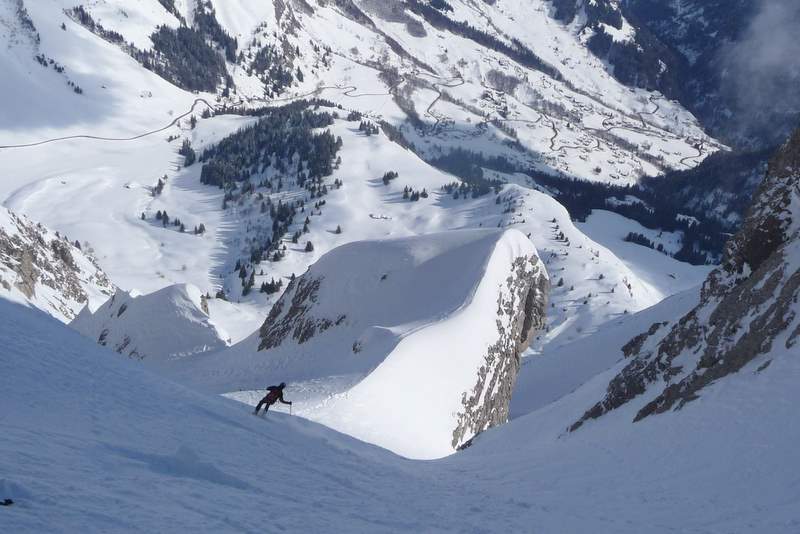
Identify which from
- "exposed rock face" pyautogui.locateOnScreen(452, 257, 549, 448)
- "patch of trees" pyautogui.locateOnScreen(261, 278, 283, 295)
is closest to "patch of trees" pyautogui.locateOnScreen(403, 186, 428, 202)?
"patch of trees" pyautogui.locateOnScreen(261, 278, 283, 295)

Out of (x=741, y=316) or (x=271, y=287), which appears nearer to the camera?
(x=741, y=316)

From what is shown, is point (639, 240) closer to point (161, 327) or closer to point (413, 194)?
point (413, 194)

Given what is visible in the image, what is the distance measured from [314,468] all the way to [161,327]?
4160 centimetres

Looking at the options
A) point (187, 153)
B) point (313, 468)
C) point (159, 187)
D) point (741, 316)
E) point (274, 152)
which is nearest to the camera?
point (313, 468)

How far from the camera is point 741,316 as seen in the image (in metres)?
21.4

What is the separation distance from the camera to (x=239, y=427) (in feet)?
62.8

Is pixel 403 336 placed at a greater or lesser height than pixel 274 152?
lesser

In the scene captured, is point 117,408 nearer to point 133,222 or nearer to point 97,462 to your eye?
point 97,462

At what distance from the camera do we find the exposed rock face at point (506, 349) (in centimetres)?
3984

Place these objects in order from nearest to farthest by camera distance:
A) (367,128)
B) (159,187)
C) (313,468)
A: (313,468) < (159,187) < (367,128)

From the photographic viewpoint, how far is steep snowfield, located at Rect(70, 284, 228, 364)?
2080 inches

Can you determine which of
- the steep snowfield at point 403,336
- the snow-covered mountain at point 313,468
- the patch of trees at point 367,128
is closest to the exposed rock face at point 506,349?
the steep snowfield at point 403,336

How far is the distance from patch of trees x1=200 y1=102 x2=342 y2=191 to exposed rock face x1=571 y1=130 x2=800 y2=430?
139m

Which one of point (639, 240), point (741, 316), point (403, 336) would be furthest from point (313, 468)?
point (639, 240)
